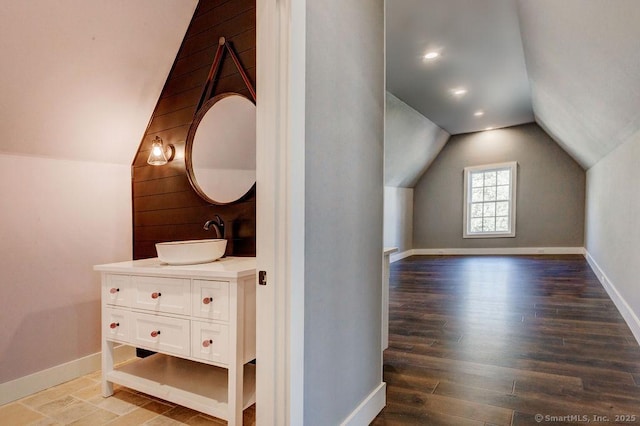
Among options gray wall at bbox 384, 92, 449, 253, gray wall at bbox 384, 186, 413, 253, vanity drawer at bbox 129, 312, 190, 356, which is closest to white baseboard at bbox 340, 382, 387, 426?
vanity drawer at bbox 129, 312, 190, 356

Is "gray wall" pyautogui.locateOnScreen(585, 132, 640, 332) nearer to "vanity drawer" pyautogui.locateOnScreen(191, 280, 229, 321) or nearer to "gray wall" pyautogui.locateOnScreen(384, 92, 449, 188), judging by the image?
"gray wall" pyautogui.locateOnScreen(384, 92, 449, 188)

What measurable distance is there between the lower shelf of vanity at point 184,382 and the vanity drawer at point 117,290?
416mm

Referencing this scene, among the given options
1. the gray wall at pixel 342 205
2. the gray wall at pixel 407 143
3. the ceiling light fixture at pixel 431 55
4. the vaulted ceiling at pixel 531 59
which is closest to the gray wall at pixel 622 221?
the vaulted ceiling at pixel 531 59

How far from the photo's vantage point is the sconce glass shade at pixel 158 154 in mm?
2375

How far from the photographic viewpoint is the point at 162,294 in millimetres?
1761

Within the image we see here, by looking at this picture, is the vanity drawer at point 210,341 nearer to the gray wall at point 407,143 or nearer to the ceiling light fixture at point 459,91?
the gray wall at point 407,143

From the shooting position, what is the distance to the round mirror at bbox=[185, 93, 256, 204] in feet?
6.86

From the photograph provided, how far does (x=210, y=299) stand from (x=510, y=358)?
2.05 m

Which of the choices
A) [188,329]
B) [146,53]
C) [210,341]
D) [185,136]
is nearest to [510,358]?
[210,341]

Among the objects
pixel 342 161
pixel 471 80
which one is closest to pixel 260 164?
pixel 342 161

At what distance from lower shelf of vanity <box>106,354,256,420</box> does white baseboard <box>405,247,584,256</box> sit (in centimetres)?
784

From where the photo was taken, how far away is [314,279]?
4.31ft

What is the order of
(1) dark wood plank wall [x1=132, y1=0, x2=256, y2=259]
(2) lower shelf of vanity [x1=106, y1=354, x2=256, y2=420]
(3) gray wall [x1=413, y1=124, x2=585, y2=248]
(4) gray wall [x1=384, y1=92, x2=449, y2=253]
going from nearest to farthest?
1. (2) lower shelf of vanity [x1=106, y1=354, x2=256, y2=420]
2. (1) dark wood plank wall [x1=132, y1=0, x2=256, y2=259]
3. (4) gray wall [x1=384, y1=92, x2=449, y2=253]
4. (3) gray wall [x1=413, y1=124, x2=585, y2=248]

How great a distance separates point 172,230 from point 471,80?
4.73 meters
